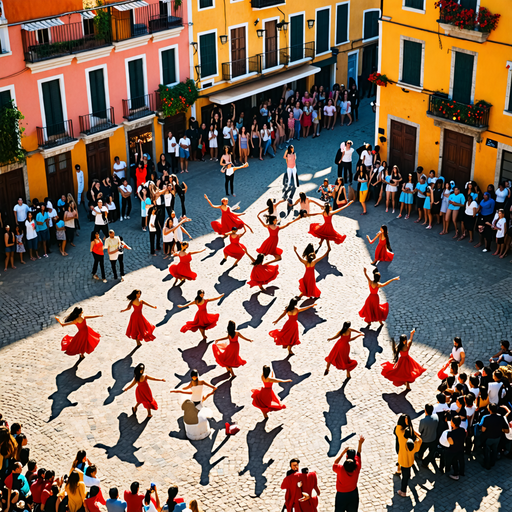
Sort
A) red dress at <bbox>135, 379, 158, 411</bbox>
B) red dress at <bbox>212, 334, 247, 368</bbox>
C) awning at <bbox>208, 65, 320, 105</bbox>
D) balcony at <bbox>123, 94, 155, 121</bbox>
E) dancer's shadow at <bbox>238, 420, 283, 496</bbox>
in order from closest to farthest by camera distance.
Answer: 1. dancer's shadow at <bbox>238, 420, 283, 496</bbox>
2. red dress at <bbox>135, 379, 158, 411</bbox>
3. red dress at <bbox>212, 334, 247, 368</bbox>
4. balcony at <bbox>123, 94, 155, 121</bbox>
5. awning at <bbox>208, 65, 320, 105</bbox>

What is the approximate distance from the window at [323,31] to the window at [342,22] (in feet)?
2.26

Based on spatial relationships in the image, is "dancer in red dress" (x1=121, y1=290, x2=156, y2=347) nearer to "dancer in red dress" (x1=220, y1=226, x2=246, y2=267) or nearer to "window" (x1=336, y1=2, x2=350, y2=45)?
"dancer in red dress" (x1=220, y1=226, x2=246, y2=267)

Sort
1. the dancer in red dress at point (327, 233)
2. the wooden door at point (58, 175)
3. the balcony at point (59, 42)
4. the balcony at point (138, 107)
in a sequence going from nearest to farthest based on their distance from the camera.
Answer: the dancer in red dress at point (327, 233)
the balcony at point (59, 42)
the wooden door at point (58, 175)
the balcony at point (138, 107)

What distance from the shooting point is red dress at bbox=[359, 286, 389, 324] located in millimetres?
21719

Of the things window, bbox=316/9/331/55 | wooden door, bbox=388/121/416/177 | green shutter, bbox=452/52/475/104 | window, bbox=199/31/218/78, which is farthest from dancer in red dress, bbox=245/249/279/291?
window, bbox=316/9/331/55

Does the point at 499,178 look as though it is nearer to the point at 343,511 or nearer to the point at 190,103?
the point at 190,103

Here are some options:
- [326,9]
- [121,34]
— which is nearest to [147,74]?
[121,34]

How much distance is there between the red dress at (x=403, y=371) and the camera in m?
18.9

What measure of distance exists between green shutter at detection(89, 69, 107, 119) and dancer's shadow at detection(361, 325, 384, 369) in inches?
570

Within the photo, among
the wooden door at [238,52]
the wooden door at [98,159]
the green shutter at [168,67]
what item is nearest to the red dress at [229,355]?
the wooden door at [98,159]

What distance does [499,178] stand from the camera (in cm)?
2750

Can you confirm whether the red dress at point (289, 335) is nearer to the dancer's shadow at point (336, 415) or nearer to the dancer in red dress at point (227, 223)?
the dancer's shadow at point (336, 415)

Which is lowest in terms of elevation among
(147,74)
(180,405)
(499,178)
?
(180,405)

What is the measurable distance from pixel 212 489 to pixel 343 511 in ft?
9.37
